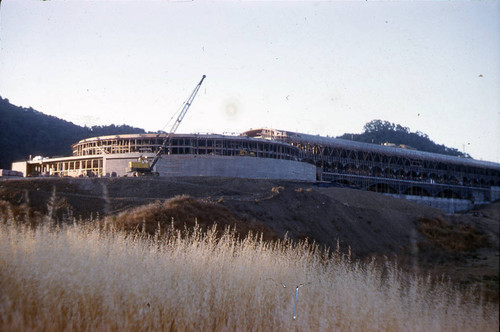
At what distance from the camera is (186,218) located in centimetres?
2822

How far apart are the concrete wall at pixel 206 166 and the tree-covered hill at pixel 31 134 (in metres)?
45.9

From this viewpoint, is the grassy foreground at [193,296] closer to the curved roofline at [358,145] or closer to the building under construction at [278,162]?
the building under construction at [278,162]

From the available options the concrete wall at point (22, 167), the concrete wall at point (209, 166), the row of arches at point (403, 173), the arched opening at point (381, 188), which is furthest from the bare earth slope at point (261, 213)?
the arched opening at point (381, 188)

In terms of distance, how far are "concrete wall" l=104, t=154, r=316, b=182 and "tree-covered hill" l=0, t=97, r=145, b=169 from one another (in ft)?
151

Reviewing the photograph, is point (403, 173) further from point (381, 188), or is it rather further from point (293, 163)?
point (293, 163)

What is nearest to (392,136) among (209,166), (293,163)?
(293,163)

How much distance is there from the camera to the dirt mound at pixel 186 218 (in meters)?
26.4

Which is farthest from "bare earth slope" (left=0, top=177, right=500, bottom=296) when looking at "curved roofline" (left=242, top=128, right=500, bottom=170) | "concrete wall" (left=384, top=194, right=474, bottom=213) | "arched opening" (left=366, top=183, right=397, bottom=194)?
"concrete wall" (left=384, top=194, right=474, bottom=213)

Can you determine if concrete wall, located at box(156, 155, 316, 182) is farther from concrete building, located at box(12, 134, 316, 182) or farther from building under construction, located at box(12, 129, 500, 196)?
building under construction, located at box(12, 129, 500, 196)

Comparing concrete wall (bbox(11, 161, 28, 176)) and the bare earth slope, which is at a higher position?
concrete wall (bbox(11, 161, 28, 176))

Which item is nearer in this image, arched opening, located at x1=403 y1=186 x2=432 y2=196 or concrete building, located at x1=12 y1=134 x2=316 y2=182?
concrete building, located at x1=12 y1=134 x2=316 y2=182

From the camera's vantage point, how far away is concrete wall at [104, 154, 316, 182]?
66.7m

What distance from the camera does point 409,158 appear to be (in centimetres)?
8769

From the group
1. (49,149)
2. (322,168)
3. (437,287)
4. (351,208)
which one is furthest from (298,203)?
(49,149)
